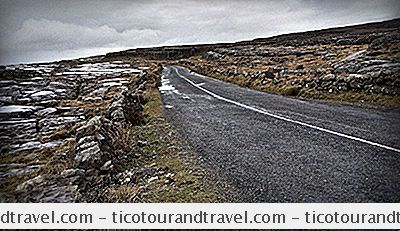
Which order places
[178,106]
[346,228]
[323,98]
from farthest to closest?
1. [323,98]
2. [178,106]
3. [346,228]

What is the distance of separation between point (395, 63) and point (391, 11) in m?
8.30

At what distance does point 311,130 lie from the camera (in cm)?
634

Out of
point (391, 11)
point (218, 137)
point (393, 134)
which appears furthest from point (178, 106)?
point (391, 11)

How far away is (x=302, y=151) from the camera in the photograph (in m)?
5.03

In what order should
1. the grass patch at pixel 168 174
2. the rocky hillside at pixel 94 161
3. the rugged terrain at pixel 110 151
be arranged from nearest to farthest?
1. the rocky hillside at pixel 94 161
2. the rugged terrain at pixel 110 151
3. the grass patch at pixel 168 174

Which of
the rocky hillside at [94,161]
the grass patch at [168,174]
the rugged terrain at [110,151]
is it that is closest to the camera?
the rocky hillside at [94,161]

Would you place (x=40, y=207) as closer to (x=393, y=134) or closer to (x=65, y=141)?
(x=65, y=141)

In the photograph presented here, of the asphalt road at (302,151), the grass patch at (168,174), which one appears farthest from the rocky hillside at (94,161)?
the asphalt road at (302,151)

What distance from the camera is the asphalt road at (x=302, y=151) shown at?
11.8ft

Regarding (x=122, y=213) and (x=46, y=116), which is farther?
(x=46, y=116)

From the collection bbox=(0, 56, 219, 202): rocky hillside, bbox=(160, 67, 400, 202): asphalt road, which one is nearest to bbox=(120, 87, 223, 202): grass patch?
bbox=(0, 56, 219, 202): rocky hillside

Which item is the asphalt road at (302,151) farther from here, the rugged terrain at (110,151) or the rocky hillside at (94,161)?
the rocky hillside at (94,161)

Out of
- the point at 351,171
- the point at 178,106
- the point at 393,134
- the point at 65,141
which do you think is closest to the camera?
the point at 351,171

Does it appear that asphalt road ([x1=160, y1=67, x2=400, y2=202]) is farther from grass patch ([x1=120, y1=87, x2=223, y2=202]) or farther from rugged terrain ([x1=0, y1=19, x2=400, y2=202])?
grass patch ([x1=120, y1=87, x2=223, y2=202])
